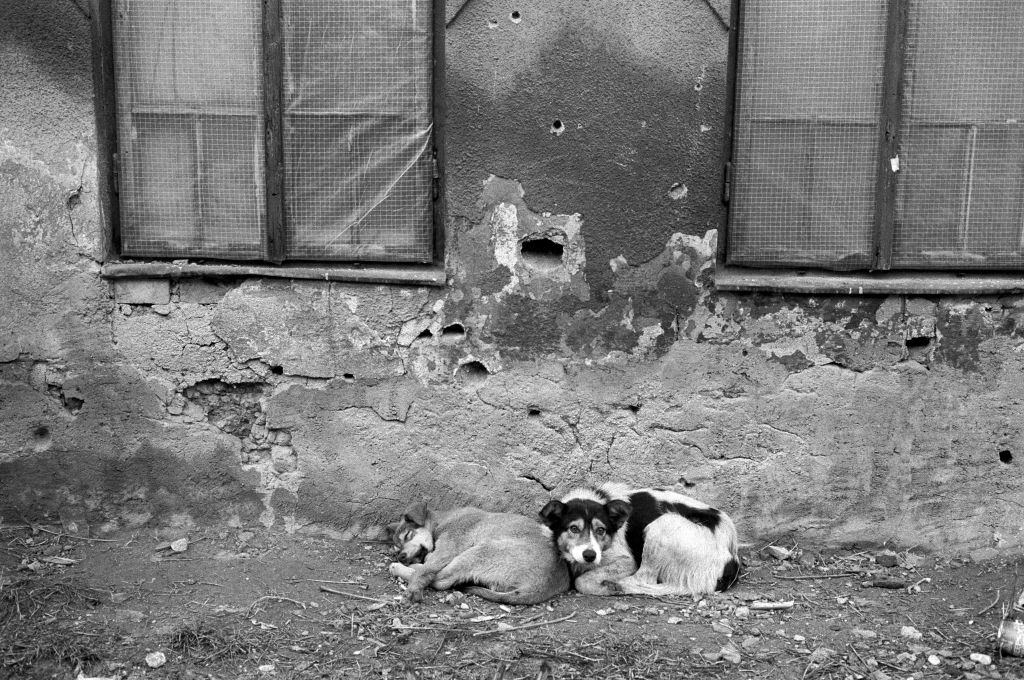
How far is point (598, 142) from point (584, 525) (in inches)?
82.3

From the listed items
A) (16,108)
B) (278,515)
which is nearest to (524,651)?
(278,515)

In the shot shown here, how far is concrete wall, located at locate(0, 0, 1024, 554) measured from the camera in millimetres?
5914

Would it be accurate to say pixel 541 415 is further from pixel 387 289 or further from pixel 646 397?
pixel 387 289

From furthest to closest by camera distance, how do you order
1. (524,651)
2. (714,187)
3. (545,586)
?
(714,187)
(545,586)
(524,651)

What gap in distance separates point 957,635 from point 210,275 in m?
4.41

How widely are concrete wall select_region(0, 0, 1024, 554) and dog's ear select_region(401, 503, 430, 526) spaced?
197mm

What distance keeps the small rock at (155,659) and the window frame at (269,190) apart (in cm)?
212

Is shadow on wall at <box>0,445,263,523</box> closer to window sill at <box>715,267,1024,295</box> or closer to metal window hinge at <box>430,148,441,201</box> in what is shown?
metal window hinge at <box>430,148,441,201</box>

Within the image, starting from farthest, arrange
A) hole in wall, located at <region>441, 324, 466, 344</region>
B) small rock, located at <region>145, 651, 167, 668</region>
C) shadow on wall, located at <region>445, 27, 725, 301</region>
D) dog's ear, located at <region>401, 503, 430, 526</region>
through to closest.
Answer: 1. hole in wall, located at <region>441, 324, 466, 344</region>
2. dog's ear, located at <region>401, 503, 430, 526</region>
3. shadow on wall, located at <region>445, 27, 725, 301</region>
4. small rock, located at <region>145, 651, 167, 668</region>

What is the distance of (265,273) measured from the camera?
602 centimetres

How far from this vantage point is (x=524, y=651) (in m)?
5.05

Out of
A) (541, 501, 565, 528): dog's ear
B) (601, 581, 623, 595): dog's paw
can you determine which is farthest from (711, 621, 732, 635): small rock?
(541, 501, 565, 528): dog's ear

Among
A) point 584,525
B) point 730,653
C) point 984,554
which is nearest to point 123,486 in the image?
point 584,525

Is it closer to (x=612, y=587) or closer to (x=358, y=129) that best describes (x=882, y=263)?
(x=612, y=587)
